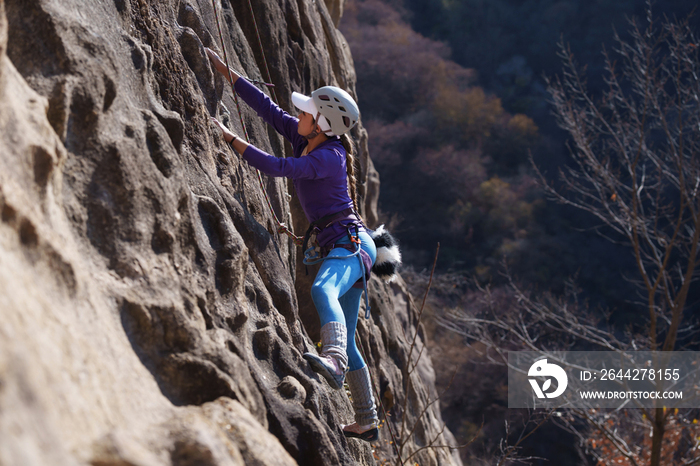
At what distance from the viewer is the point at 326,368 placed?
3379 mm

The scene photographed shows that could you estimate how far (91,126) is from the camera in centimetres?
256

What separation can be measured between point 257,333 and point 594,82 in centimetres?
3279

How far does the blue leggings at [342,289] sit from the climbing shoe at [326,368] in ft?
0.70

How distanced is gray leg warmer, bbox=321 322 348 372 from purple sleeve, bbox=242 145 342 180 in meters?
0.97

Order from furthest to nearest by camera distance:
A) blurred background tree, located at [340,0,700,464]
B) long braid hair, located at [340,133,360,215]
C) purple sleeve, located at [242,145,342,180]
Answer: blurred background tree, located at [340,0,700,464] → long braid hair, located at [340,133,360,215] → purple sleeve, located at [242,145,342,180]

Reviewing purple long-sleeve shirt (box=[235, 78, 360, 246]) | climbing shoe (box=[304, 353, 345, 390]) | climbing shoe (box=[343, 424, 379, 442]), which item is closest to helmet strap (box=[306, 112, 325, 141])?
purple long-sleeve shirt (box=[235, 78, 360, 246])

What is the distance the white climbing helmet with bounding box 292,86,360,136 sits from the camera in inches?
153

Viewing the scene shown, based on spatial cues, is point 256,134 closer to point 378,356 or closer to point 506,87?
point 378,356

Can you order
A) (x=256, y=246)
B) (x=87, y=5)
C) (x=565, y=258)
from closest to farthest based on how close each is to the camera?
(x=87, y=5)
(x=256, y=246)
(x=565, y=258)

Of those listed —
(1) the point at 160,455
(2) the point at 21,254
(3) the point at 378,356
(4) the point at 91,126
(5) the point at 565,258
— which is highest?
(4) the point at 91,126

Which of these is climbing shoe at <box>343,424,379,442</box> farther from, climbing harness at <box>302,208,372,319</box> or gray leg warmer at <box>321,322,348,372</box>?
climbing harness at <box>302,208,372,319</box>

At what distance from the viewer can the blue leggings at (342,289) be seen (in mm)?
3496

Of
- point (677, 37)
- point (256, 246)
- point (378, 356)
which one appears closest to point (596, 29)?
point (677, 37)

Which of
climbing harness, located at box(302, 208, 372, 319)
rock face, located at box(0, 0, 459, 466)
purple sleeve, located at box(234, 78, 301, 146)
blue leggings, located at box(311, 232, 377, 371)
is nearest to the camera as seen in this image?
rock face, located at box(0, 0, 459, 466)
